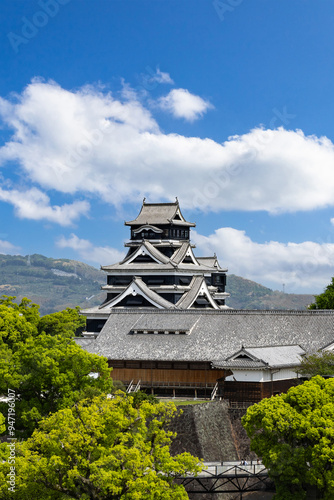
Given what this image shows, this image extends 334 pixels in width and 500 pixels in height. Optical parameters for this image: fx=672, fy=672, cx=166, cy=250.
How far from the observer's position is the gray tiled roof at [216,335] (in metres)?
38.9

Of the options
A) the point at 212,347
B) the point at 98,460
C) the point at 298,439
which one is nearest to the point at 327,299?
the point at 212,347

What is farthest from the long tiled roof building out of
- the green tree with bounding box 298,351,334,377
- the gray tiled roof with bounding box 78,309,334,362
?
the green tree with bounding box 298,351,334,377

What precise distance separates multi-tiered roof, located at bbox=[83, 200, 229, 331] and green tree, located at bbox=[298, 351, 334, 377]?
A: 58.9 feet

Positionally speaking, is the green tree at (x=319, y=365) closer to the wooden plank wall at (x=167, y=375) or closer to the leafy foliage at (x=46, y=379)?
the wooden plank wall at (x=167, y=375)

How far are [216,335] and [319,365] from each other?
808 centimetres

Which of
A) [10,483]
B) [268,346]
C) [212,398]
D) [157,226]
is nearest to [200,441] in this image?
[212,398]

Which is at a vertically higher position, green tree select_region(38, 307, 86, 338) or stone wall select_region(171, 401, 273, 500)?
green tree select_region(38, 307, 86, 338)

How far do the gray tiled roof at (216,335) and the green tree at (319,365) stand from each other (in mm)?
3530

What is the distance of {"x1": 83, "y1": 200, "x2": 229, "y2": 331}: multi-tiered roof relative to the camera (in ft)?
172

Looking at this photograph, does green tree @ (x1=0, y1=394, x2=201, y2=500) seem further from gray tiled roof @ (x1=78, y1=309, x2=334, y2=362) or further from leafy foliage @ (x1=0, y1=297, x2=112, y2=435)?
gray tiled roof @ (x1=78, y1=309, x2=334, y2=362)

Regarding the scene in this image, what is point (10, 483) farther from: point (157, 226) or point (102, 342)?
point (157, 226)

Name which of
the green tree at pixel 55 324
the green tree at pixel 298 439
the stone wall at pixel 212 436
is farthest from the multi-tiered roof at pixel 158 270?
the green tree at pixel 298 439

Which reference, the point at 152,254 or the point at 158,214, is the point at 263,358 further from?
the point at 158,214

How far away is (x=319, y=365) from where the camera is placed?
3388cm
